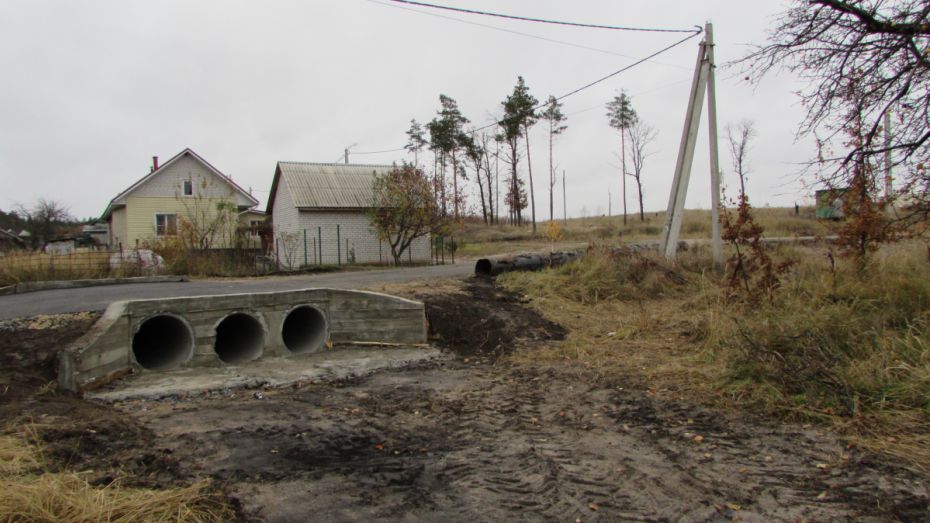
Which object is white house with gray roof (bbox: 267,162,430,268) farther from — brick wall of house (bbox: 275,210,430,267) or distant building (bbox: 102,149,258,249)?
distant building (bbox: 102,149,258,249)

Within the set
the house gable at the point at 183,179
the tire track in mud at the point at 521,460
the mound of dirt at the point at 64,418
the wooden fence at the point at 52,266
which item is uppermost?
the house gable at the point at 183,179

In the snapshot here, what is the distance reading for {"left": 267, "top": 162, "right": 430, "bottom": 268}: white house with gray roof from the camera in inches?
973

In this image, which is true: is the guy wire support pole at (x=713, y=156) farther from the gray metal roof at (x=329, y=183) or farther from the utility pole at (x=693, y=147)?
the gray metal roof at (x=329, y=183)

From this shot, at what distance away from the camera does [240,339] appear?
9.89 m

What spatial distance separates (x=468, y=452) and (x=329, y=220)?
21233 millimetres

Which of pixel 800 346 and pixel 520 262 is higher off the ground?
pixel 520 262

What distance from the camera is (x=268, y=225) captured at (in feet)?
101

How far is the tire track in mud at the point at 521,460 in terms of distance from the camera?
12.7ft

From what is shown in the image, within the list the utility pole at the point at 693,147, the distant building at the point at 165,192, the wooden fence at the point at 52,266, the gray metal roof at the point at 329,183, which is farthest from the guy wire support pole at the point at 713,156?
the distant building at the point at 165,192

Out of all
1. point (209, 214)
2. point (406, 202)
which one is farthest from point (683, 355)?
point (209, 214)

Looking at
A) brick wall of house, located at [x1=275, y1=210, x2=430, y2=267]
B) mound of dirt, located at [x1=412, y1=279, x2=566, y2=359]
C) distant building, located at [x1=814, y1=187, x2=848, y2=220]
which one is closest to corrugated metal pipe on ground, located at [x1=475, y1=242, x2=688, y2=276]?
mound of dirt, located at [x1=412, y1=279, x2=566, y2=359]

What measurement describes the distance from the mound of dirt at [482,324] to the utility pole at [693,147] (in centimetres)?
551

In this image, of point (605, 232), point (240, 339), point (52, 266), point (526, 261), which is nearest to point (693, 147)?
point (526, 261)

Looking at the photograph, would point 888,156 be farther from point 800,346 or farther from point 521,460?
point 521,460
